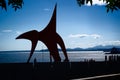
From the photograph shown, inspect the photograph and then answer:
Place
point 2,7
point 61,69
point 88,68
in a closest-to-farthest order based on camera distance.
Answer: point 2,7, point 61,69, point 88,68

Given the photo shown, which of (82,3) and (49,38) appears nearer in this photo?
(82,3)

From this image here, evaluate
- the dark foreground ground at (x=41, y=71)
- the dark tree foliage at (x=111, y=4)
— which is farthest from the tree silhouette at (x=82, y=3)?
the dark foreground ground at (x=41, y=71)

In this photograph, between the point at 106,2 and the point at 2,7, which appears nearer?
the point at 2,7

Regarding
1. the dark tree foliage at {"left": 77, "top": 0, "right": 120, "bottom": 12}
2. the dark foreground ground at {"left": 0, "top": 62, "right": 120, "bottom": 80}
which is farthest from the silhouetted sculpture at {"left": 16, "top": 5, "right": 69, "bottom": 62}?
the dark tree foliage at {"left": 77, "top": 0, "right": 120, "bottom": 12}

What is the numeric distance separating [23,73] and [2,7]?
51.5 feet

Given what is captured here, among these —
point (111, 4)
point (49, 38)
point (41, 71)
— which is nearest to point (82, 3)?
point (111, 4)

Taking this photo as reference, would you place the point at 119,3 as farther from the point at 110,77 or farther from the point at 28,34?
the point at 28,34

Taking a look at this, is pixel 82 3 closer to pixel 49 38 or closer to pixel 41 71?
pixel 41 71

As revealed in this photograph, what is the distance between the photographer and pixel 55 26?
38.6 meters

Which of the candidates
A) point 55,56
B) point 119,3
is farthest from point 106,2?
point 55,56

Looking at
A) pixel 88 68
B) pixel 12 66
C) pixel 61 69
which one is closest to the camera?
pixel 12 66

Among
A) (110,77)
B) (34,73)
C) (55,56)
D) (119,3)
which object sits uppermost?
(119,3)

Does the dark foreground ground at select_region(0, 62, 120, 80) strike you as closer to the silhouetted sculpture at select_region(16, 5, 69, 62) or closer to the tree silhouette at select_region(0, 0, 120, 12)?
the silhouetted sculpture at select_region(16, 5, 69, 62)

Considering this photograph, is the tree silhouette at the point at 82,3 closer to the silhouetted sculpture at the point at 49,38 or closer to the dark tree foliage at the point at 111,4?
the dark tree foliage at the point at 111,4
